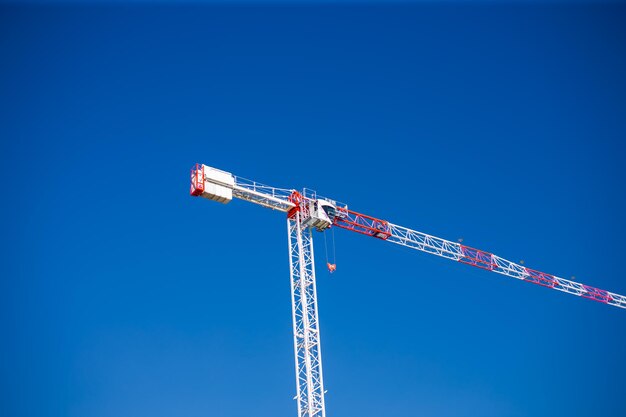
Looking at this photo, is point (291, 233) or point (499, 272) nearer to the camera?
point (291, 233)

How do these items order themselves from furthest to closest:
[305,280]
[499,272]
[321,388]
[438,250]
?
[499,272], [438,250], [305,280], [321,388]

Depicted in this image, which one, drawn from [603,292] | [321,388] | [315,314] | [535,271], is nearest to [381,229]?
[315,314]

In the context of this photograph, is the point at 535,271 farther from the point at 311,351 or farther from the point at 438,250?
the point at 311,351

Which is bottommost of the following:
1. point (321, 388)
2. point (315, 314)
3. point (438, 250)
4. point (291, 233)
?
point (321, 388)

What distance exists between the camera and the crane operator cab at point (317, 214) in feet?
266

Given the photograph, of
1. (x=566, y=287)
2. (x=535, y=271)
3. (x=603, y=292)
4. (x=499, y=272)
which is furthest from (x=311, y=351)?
(x=603, y=292)

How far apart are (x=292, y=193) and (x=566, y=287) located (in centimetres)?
5376

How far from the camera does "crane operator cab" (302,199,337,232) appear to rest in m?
80.9

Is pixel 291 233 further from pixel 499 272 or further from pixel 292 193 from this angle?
pixel 499 272

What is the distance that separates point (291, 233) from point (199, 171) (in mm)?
12470

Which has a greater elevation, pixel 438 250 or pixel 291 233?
pixel 438 250

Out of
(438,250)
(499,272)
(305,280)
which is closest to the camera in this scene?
(305,280)

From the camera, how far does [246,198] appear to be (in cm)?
7962

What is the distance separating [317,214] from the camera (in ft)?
266
